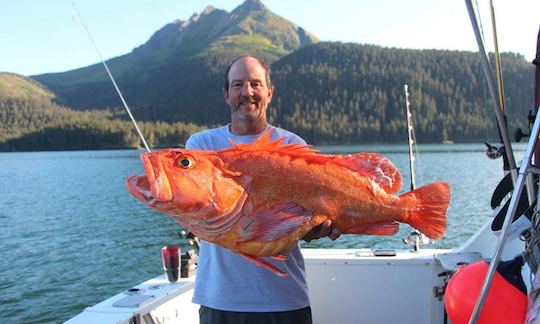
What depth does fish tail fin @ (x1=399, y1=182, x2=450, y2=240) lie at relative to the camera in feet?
7.93

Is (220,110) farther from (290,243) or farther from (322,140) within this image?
(290,243)

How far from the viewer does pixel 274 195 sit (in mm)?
2283

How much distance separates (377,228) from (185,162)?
0.98 m

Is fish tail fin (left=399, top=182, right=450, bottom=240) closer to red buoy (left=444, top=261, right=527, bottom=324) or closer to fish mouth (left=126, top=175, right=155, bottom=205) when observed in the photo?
red buoy (left=444, top=261, right=527, bottom=324)

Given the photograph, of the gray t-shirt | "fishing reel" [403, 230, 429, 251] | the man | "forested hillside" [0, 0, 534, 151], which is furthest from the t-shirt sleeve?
"forested hillside" [0, 0, 534, 151]

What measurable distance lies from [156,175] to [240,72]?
113 centimetres

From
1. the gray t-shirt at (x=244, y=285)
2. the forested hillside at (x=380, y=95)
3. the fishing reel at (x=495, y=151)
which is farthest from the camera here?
the forested hillside at (x=380, y=95)

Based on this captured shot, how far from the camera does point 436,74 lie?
12088 cm

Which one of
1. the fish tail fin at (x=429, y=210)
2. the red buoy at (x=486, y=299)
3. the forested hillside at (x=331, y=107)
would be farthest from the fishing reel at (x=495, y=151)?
the forested hillside at (x=331, y=107)

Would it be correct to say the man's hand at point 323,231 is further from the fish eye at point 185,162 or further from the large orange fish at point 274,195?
the fish eye at point 185,162

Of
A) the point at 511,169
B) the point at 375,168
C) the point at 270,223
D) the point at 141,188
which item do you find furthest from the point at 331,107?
the point at 141,188

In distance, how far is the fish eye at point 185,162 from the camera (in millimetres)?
2112

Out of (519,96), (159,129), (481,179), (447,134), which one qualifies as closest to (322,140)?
(447,134)

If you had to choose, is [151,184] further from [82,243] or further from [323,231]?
[82,243]
